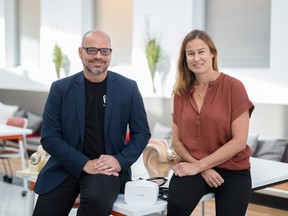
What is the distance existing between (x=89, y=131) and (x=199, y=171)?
2.08 ft

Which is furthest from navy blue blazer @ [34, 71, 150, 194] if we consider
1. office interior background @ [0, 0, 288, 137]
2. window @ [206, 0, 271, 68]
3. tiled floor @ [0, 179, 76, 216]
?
window @ [206, 0, 271, 68]

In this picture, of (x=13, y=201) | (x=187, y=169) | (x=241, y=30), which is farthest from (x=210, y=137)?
(x=241, y=30)

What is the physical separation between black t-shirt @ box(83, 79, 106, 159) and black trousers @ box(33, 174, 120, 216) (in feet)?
0.50

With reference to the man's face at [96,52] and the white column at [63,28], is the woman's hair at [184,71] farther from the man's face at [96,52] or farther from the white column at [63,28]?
the white column at [63,28]

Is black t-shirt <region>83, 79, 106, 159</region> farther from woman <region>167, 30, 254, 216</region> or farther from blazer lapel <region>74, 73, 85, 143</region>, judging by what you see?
woman <region>167, 30, 254, 216</region>

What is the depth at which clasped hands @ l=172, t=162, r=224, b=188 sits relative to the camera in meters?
2.63

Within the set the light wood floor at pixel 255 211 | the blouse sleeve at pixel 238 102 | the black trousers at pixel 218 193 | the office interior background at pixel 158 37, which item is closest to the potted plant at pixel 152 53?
the office interior background at pixel 158 37

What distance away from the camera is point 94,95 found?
284 cm

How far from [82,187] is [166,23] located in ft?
12.9

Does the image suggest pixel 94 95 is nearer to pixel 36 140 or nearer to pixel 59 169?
pixel 59 169

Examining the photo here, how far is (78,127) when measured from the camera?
2770mm

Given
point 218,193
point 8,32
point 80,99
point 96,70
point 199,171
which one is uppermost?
point 8,32

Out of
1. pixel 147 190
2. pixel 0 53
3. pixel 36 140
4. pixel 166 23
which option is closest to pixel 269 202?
pixel 166 23

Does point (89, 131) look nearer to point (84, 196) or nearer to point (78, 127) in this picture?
point (78, 127)
